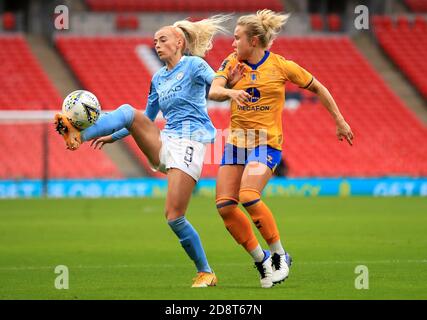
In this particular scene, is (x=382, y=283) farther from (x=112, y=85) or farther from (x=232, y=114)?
(x=112, y=85)

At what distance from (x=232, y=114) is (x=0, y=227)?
9.34m

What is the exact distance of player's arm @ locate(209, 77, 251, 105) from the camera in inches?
370

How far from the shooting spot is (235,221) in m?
10.1

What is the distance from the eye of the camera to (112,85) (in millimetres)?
34156

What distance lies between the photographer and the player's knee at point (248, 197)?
9.84 m

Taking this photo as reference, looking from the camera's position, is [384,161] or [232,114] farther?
[384,161]

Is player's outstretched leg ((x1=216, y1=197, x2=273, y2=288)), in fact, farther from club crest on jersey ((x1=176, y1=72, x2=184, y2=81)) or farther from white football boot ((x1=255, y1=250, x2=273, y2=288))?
club crest on jersey ((x1=176, y1=72, x2=184, y2=81))

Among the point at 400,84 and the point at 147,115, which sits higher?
the point at 147,115

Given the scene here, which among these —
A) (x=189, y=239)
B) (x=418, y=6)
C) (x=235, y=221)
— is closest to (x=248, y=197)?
(x=235, y=221)

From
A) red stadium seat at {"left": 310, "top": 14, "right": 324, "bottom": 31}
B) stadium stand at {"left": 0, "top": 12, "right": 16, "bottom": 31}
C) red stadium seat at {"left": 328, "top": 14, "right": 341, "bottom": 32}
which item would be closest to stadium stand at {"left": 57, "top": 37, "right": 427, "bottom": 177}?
red stadium seat at {"left": 310, "top": 14, "right": 324, "bottom": 31}

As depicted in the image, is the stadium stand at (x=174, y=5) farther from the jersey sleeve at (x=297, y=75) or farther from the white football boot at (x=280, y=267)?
the white football boot at (x=280, y=267)

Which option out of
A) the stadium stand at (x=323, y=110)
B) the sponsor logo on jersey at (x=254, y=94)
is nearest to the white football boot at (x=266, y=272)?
the sponsor logo on jersey at (x=254, y=94)
